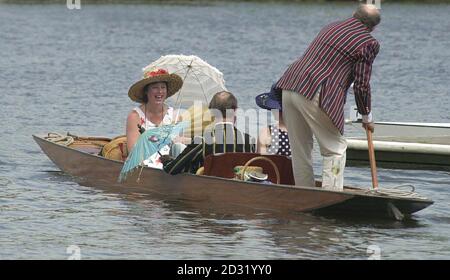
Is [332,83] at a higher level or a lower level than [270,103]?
higher

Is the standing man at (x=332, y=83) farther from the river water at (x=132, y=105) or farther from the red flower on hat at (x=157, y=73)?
the red flower on hat at (x=157, y=73)

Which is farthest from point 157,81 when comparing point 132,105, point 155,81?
point 132,105

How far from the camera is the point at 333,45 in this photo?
12344 mm

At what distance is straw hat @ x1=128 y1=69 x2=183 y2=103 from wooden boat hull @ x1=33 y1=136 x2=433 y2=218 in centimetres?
71

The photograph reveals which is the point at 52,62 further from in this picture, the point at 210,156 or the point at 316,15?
the point at 316,15

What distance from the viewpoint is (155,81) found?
14.3 meters

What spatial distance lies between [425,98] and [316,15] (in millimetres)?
29913

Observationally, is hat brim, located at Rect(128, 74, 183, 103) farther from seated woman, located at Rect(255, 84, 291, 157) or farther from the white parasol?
seated woman, located at Rect(255, 84, 291, 157)

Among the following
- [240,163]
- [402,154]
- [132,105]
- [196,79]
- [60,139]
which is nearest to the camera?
[240,163]

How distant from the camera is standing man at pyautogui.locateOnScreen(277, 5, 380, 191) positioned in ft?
40.3

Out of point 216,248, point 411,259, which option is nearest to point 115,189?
point 216,248

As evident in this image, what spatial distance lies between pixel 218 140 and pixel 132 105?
11163 millimetres

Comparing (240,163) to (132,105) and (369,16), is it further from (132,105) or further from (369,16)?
(132,105)

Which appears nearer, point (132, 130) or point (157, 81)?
point (157, 81)
